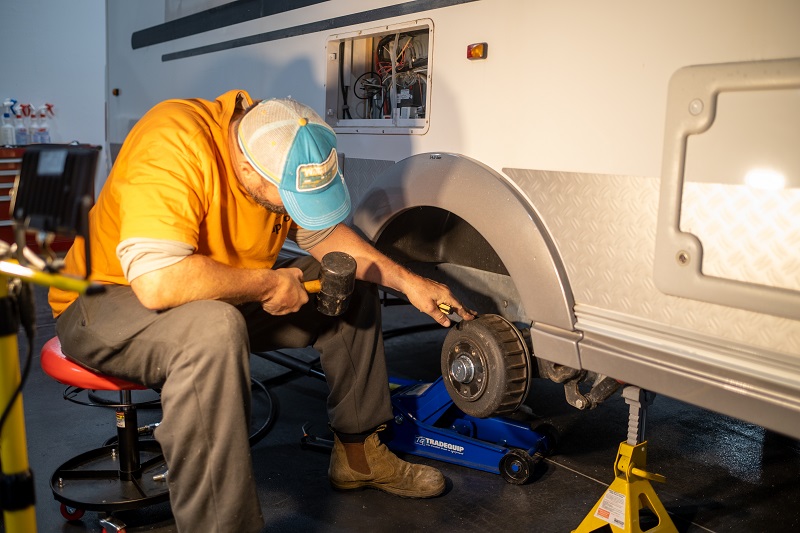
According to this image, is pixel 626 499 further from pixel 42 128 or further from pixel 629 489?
pixel 42 128

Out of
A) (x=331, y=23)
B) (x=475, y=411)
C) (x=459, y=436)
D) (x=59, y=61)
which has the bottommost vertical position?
(x=459, y=436)

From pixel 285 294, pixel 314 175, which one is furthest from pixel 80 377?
pixel 314 175

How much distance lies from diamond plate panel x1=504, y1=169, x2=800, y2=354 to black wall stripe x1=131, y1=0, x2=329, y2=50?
130cm

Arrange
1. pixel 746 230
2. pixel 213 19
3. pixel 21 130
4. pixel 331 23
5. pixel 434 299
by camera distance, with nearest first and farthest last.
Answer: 1. pixel 746 230
2. pixel 434 299
3. pixel 331 23
4. pixel 213 19
5. pixel 21 130

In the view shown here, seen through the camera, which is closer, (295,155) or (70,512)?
(295,155)

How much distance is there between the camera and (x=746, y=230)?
1.60m

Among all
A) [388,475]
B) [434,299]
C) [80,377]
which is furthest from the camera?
[388,475]

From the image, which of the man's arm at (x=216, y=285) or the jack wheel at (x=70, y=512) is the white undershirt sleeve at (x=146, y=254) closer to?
the man's arm at (x=216, y=285)

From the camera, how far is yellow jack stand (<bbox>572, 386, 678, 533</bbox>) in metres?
2.06

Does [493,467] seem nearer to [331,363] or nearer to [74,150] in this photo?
[331,363]

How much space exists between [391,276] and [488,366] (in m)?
0.41

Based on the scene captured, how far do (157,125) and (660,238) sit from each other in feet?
4.17

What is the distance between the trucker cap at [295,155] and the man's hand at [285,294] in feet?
0.54

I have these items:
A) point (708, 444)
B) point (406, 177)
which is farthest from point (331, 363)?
point (708, 444)
